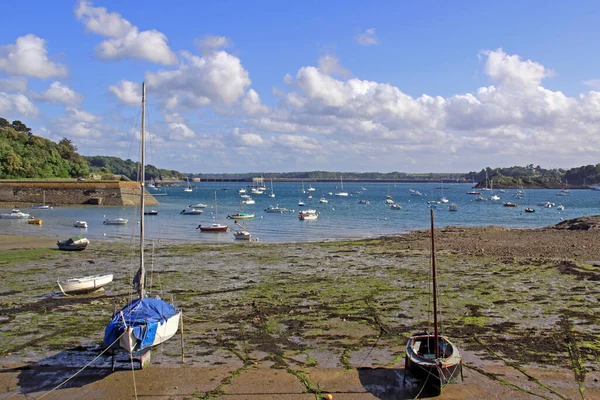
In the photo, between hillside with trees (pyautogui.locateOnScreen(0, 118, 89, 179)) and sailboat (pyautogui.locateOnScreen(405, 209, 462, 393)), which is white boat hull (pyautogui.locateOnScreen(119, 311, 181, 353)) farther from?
hillside with trees (pyautogui.locateOnScreen(0, 118, 89, 179))

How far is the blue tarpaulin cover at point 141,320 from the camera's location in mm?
16155

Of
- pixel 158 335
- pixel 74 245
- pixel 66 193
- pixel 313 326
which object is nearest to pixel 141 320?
pixel 158 335

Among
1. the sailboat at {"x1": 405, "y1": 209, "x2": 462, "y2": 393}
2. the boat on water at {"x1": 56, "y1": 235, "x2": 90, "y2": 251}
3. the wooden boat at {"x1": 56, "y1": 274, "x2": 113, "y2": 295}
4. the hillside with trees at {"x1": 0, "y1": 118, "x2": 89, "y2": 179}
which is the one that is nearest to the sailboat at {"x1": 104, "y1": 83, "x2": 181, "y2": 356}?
the sailboat at {"x1": 405, "y1": 209, "x2": 462, "y2": 393}

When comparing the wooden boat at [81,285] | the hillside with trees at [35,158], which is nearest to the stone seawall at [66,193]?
the hillside with trees at [35,158]

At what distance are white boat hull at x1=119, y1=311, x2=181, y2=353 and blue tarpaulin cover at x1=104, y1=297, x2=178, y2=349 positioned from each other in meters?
0.12

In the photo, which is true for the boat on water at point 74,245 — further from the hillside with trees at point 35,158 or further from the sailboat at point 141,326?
the hillside with trees at point 35,158

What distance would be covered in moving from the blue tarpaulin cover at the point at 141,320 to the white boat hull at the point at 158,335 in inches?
4.8

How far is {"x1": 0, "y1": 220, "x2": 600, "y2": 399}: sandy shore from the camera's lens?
15672 millimetres

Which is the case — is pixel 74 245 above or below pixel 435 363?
below

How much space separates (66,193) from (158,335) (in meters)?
102

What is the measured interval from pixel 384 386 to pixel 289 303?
9666 mm

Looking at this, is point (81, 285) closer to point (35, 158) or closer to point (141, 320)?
point (141, 320)

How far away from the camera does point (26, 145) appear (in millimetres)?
141375

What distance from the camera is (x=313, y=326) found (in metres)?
21.2
